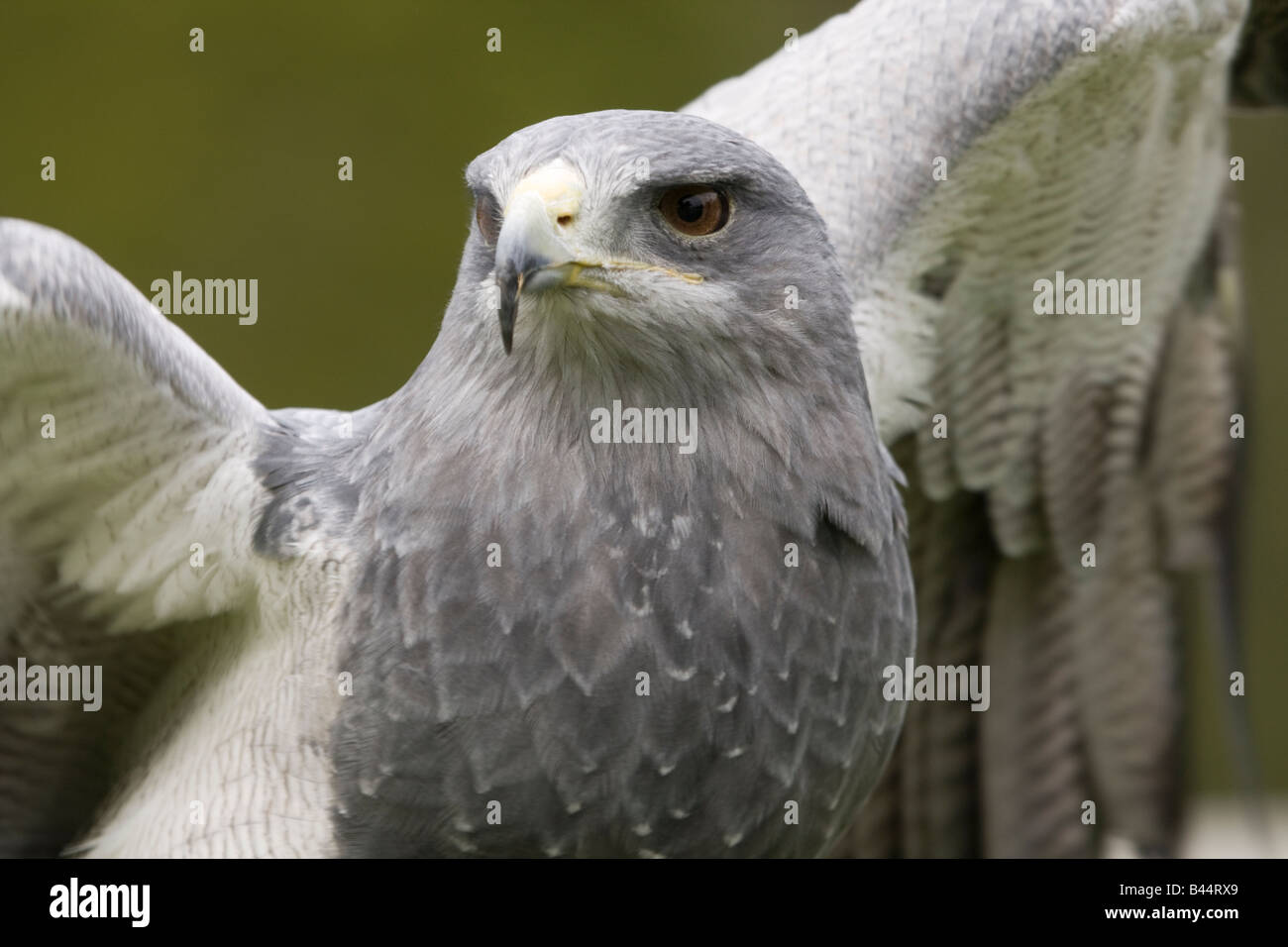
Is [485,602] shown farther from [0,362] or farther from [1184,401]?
[1184,401]

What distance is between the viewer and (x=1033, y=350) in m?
4.31

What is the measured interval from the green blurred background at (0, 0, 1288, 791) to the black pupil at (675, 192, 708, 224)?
17.1 ft

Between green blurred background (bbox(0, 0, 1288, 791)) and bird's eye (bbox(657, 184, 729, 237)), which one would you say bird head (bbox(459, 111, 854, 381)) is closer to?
bird's eye (bbox(657, 184, 729, 237))

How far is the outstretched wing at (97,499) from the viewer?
2.55 meters

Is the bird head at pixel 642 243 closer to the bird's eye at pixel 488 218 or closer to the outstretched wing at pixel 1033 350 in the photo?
the bird's eye at pixel 488 218

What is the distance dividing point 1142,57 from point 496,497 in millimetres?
2101

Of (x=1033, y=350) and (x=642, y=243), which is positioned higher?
(x=1033, y=350)

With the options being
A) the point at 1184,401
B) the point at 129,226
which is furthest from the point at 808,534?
the point at 129,226

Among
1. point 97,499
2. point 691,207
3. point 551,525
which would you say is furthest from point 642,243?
point 97,499

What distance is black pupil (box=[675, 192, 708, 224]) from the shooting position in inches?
100

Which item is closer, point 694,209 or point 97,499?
point 694,209

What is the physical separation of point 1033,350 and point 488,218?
2.14 m

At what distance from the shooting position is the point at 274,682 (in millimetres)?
2848

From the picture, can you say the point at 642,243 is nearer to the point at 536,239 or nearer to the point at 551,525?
the point at 536,239
